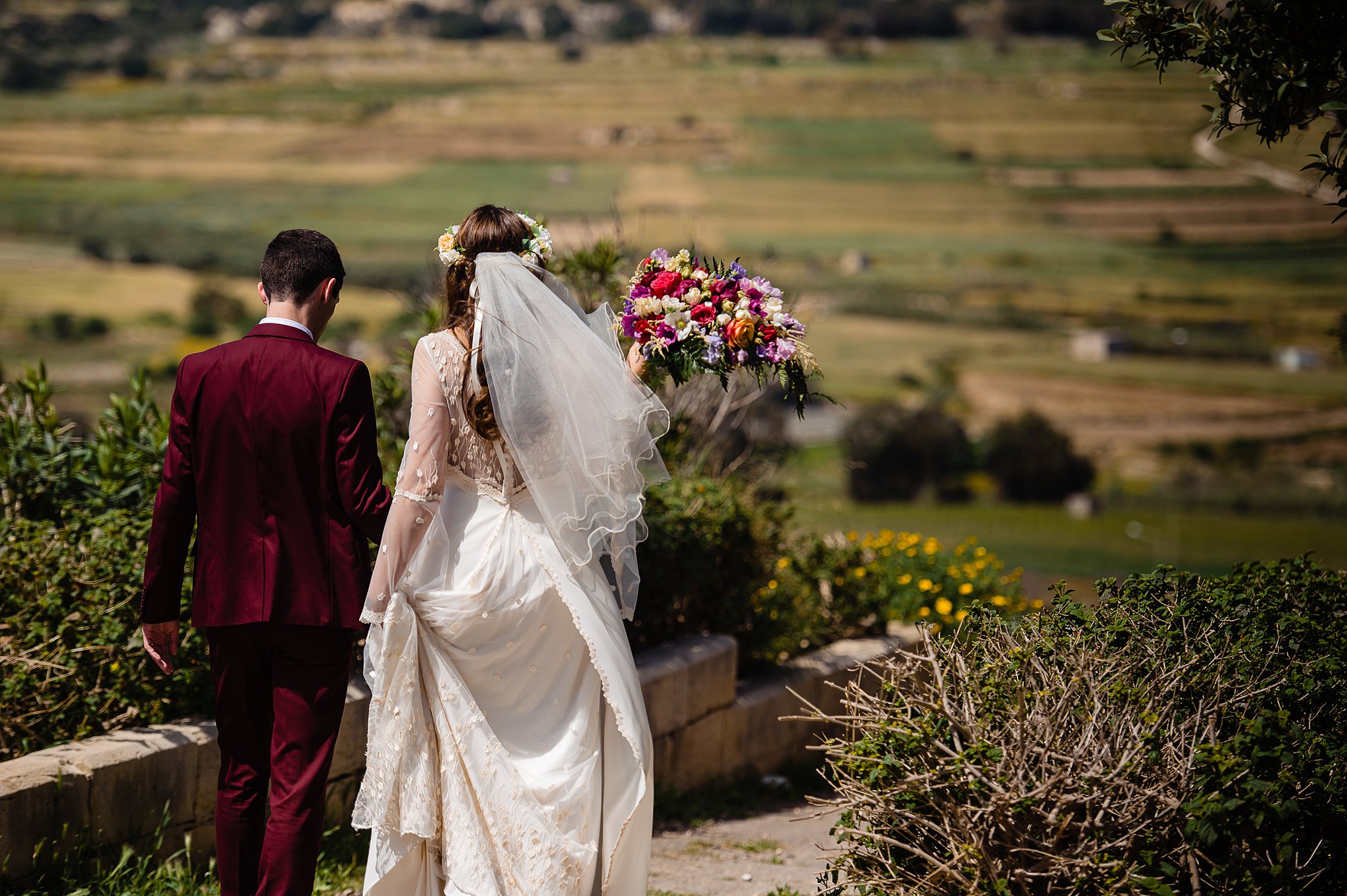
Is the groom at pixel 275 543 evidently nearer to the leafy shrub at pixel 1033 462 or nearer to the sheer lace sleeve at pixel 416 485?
the sheer lace sleeve at pixel 416 485

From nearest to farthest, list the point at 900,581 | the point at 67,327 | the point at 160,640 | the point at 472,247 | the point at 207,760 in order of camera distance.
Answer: the point at 160,640, the point at 472,247, the point at 207,760, the point at 900,581, the point at 67,327

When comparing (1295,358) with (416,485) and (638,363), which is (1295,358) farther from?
(416,485)

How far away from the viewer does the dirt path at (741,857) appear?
4.09 m

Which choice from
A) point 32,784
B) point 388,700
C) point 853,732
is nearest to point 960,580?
point 853,732

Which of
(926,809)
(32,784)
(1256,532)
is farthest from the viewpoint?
(1256,532)

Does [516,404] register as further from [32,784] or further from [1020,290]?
[1020,290]

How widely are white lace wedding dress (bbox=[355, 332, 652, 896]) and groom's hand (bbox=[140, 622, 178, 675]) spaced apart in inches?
20.4

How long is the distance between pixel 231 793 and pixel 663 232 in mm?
15720

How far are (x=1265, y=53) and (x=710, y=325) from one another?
1706mm

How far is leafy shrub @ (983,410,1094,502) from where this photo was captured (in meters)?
15.7

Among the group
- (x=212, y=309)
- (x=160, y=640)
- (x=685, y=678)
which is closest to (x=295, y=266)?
(x=160, y=640)

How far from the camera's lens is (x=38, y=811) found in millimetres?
3271

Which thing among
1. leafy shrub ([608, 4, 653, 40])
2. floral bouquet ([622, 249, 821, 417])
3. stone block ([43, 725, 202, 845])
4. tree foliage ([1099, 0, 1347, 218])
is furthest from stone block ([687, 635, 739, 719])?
leafy shrub ([608, 4, 653, 40])

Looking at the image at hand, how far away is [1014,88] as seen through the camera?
18.9 metres
